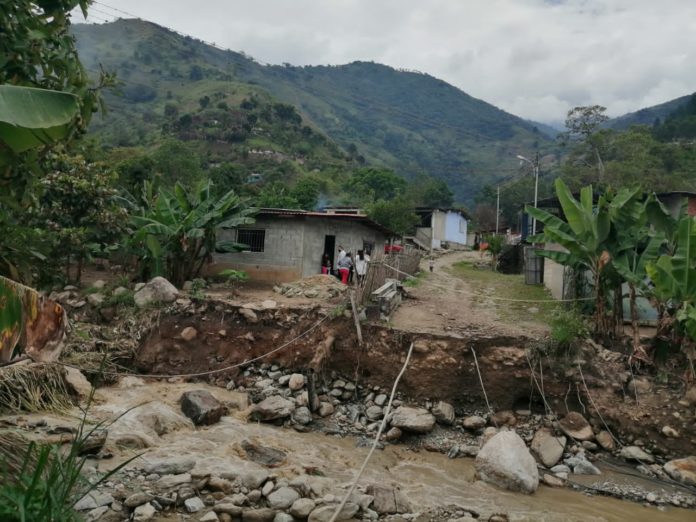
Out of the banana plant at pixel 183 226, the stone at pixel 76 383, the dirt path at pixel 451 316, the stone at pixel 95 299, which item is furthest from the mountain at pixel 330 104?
the stone at pixel 76 383

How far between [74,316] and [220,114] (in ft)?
160

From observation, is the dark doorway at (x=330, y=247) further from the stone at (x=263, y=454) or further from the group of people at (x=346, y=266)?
the stone at (x=263, y=454)

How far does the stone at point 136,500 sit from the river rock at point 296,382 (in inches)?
177

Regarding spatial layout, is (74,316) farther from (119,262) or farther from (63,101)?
(63,101)

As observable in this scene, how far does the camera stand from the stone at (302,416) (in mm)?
8805

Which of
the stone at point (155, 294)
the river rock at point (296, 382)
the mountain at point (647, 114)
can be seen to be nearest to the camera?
the river rock at point (296, 382)

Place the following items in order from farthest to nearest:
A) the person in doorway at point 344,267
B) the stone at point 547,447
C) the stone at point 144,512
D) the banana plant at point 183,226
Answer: the person in doorway at point 344,267 < the banana plant at point 183,226 < the stone at point 547,447 < the stone at point 144,512

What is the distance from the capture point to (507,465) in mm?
7086

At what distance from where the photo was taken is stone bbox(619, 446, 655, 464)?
789 centimetres

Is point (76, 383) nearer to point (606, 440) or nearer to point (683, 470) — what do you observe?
point (606, 440)

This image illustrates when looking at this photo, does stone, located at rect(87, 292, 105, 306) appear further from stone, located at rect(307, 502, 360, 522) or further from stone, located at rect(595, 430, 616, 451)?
stone, located at rect(595, 430, 616, 451)

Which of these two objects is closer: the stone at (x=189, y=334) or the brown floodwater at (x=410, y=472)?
the brown floodwater at (x=410, y=472)

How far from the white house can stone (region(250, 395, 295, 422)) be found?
25.8 metres

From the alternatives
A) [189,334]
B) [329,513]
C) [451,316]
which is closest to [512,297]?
[451,316]
